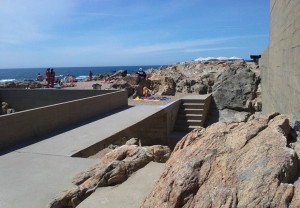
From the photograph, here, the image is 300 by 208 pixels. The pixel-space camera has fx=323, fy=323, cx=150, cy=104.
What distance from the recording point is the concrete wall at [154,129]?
A: 924cm

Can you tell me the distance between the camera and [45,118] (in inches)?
352

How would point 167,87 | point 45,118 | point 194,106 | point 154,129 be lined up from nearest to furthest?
point 45,118 → point 154,129 → point 194,106 → point 167,87

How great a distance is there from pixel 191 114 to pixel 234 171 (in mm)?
11773

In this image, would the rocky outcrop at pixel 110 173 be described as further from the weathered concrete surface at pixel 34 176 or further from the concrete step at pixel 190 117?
the concrete step at pixel 190 117

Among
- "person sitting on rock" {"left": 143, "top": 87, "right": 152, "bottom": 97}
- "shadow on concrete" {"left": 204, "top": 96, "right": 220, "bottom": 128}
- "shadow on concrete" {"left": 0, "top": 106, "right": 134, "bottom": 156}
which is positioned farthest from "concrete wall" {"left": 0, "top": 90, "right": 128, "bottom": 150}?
"person sitting on rock" {"left": 143, "top": 87, "right": 152, "bottom": 97}

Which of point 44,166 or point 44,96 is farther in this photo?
point 44,96

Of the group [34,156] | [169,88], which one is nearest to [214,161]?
[34,156]

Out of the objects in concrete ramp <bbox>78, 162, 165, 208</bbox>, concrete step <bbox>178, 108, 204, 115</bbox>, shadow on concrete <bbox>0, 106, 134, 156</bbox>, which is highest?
concrete ramp <bbox>78, 162, 165, 208</bbox>

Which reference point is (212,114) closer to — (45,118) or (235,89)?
(235,89)

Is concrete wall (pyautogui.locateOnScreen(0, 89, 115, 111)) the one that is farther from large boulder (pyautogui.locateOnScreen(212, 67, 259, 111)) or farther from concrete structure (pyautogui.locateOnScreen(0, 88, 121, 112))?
large boulder (pyautogui.locateOnScreen(212, 67, 259, 111))

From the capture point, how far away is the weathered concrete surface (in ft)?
15.3

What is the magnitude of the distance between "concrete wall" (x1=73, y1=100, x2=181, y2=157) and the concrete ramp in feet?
12.0

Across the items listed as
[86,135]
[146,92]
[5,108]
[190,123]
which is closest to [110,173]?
[86,135]

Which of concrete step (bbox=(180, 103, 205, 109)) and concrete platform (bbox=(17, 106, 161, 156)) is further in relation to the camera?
concrete step (bbox=(180, 103, 205, 109))
